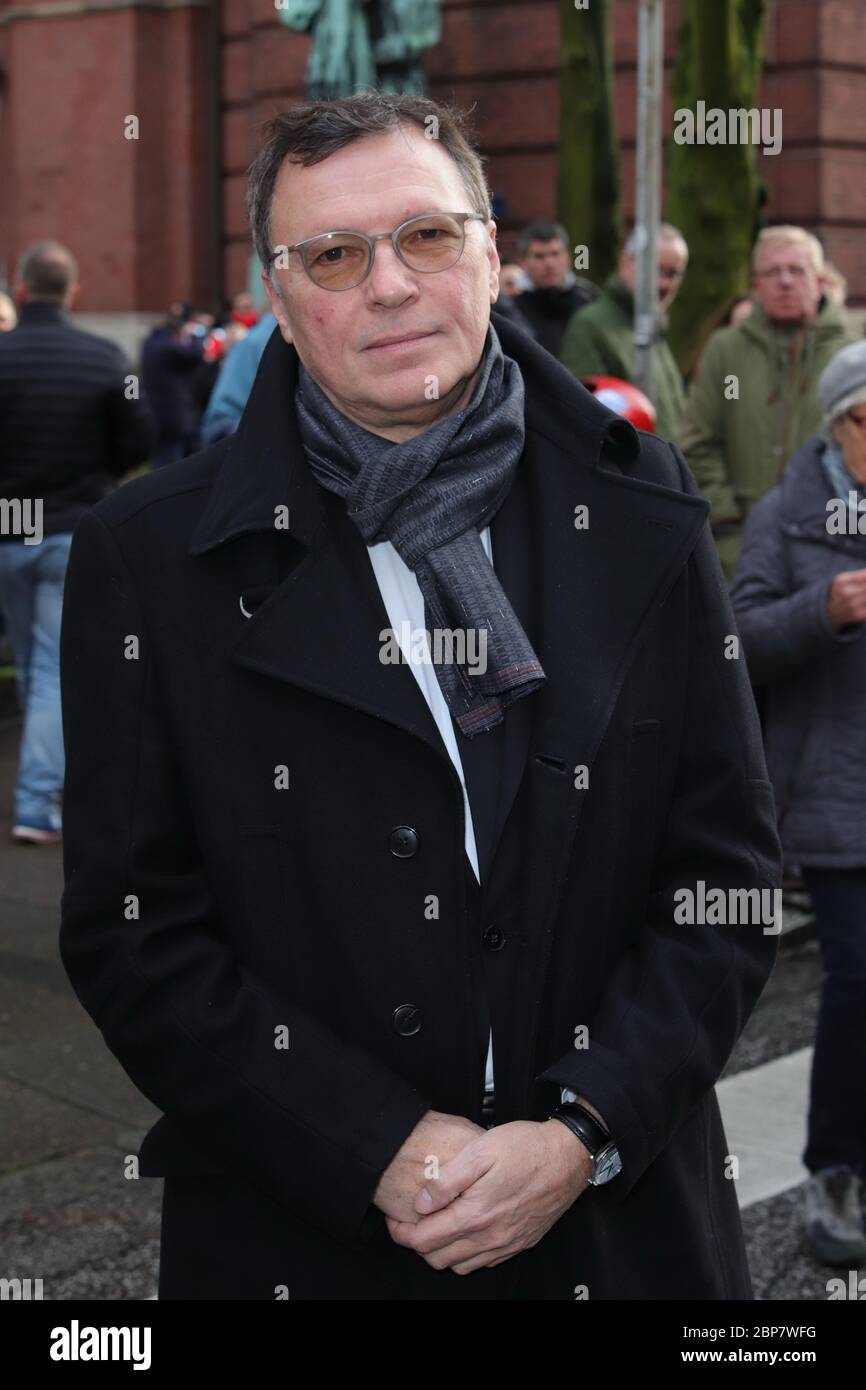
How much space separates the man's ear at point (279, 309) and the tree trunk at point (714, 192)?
10.1 metres

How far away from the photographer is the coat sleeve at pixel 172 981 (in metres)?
2.08

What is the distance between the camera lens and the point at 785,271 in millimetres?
6930

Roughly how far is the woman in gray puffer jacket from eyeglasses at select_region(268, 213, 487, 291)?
85.4 inches

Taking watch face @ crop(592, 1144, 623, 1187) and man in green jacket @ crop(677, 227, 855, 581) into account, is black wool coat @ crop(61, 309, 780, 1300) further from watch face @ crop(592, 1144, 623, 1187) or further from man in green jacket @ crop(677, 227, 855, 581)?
man in green jacket @ crop(677, 227, 855, 581)

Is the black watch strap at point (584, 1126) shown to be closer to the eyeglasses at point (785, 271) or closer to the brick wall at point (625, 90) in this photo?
the eyeglasses at point (785, 271)

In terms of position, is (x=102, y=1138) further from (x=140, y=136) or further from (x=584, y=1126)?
(x=140, y=136)

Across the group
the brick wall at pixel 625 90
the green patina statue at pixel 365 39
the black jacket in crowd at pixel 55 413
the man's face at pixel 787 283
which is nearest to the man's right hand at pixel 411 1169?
the man's face at pixel 787 283

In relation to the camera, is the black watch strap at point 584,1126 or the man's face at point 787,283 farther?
the man's face at point 787,283

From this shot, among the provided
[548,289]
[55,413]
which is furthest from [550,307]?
[55,413]

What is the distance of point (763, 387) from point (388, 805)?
5.31 meters

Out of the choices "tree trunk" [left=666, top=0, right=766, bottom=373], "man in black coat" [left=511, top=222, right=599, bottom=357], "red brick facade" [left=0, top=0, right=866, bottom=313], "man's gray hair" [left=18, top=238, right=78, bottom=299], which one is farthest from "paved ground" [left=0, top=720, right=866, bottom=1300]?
"red brick facade" [left=0, top=0, right=866, bottom=313]
